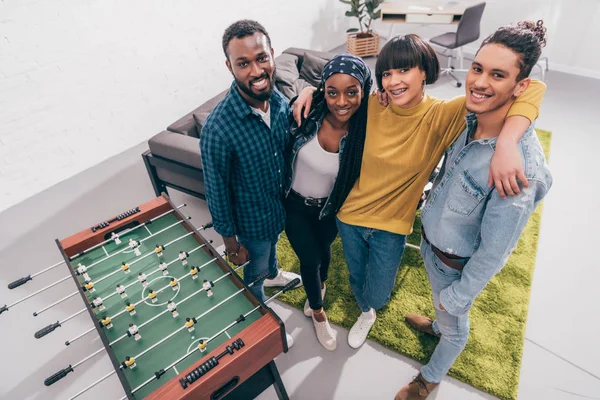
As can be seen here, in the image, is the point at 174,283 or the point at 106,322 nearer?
the point at 106,322

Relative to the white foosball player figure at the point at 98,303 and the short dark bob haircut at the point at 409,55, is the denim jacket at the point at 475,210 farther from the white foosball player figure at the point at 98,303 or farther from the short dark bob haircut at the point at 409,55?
the white foosball player figure at the point at 98,303

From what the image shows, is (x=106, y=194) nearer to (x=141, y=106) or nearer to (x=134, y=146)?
(x=134, y=146)

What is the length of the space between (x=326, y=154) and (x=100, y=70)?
2919 mm

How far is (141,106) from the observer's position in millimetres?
3850

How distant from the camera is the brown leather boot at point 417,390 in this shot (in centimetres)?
185

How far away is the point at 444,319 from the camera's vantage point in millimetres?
1559

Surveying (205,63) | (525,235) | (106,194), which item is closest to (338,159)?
(525,235)

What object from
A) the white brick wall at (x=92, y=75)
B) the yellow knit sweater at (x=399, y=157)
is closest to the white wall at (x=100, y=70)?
the white brick wall at (x=92, y=75)

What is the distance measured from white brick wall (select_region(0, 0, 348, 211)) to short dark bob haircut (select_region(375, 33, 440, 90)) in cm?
303

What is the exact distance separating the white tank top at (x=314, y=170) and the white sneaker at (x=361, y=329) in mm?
941

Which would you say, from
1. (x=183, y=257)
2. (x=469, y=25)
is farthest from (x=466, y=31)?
(x=183, y=257)

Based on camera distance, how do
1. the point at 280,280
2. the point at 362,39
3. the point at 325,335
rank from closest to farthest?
the point at 325,335
the point at 280,280
the point at 362,39

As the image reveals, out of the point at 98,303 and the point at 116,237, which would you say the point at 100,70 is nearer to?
the point at 116,237

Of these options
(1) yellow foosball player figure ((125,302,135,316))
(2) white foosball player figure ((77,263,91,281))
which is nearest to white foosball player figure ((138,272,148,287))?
(1) yellow foosball player figure ((125,302,135,316))
